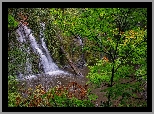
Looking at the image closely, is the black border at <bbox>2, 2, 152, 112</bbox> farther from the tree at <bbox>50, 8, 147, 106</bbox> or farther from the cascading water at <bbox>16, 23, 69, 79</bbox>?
the cascading water at <bbox>16, 23, 69, 79</bbox>

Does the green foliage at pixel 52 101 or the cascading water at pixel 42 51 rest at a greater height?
the cascading water at pixel 42 51

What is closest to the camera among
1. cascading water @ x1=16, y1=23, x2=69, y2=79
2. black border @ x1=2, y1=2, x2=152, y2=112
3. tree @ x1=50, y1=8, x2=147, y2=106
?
black border @ x1=2, y1=2, x2=152, y2=112

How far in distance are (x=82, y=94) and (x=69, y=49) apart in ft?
26.4

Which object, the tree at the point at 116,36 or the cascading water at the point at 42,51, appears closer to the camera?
the tree at the point at 116,36

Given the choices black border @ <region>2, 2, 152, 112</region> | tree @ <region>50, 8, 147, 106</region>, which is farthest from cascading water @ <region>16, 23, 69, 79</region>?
black border @ <region>2, 2, 152, 112</region>

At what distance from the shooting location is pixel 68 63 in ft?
43.4
